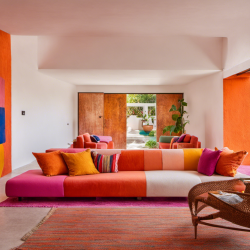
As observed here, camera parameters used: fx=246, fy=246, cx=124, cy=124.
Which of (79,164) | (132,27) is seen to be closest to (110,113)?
(132,27)

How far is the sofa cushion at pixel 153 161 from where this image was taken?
3.95m

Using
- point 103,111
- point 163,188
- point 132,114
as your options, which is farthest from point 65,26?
point 132,114

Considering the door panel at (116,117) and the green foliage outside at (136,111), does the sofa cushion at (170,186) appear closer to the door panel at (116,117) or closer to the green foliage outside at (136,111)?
the door panel at (116,117)

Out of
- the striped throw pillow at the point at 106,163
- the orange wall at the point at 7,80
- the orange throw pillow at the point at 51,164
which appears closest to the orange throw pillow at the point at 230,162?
the striped throw pillow at the point at 106,163

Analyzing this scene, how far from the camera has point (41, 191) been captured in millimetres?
3348

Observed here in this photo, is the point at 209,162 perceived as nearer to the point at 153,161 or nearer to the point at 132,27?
→ the point at 153,161

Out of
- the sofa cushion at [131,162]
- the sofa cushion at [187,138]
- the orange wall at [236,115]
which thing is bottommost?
the sofa cushion at [131,162]

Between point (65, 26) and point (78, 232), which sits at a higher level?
point (65, 26)

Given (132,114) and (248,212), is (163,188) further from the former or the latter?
(132,114)

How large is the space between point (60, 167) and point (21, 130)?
8.79 ft

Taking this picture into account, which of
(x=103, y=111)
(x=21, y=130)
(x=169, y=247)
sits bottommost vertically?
(x=169, y=247)

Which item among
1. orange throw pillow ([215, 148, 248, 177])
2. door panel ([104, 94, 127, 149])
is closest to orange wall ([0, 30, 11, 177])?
orange throw pillow ([215, 148, 248, 177])

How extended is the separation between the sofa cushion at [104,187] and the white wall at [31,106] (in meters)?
2.74

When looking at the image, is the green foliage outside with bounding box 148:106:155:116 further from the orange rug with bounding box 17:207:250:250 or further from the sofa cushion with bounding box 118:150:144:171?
the orange rug with bounding box 17:207:250:250
